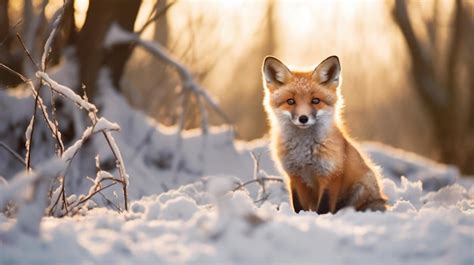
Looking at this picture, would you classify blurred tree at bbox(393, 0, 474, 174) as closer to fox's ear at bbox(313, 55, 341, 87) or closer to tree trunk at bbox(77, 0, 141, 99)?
tree trunk at bbox(77, 0, 141, 99)

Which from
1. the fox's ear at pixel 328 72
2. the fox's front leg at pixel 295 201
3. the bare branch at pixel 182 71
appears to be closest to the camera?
the fox's front leg at pixel 295 201

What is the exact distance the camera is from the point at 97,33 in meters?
6.93

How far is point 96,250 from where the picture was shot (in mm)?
2463

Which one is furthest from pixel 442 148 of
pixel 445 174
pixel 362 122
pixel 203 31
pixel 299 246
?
pixel 362 122

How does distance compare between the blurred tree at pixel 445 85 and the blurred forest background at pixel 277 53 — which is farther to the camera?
the blurred tree at pixel 445 85

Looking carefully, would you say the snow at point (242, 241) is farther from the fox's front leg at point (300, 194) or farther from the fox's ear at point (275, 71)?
the fox's ear at point (275, 71)

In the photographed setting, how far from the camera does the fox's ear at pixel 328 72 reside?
16.0ft

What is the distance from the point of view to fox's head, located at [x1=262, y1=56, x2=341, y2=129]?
15.2 ft

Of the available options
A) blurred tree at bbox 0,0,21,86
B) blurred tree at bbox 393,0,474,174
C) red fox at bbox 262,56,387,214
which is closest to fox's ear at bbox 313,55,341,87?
red fox at bbox 262,56,387,214

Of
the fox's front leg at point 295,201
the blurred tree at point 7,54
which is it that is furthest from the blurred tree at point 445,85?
the fox's front leg at point 295,201

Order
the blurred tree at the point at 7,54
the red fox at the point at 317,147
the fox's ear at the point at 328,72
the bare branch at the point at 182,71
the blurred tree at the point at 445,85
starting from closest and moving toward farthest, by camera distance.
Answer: the red fox at the point at 317,147
the fox's ear at the point at 328,72
the blurred tree at the point at 7,54
the bare branch at the point at 182,71
the blurred tree at the point at 445,85

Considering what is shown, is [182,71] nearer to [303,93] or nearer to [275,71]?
[275,71]

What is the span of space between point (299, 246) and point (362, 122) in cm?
2346

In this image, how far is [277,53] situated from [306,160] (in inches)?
782
